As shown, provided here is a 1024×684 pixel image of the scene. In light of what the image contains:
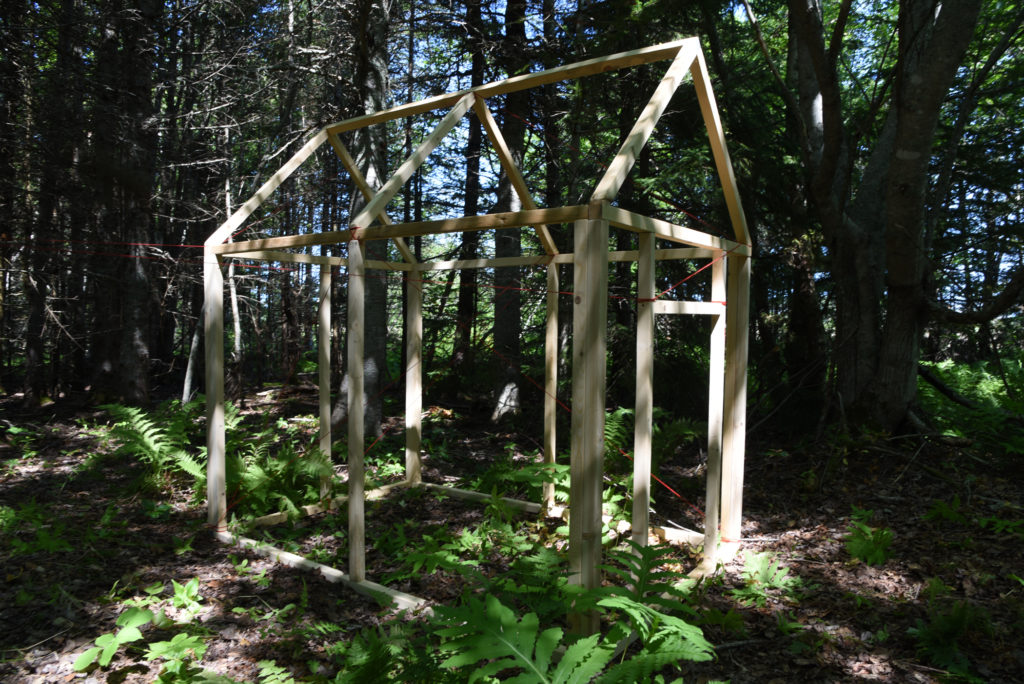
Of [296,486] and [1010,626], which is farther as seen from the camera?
[296,486]

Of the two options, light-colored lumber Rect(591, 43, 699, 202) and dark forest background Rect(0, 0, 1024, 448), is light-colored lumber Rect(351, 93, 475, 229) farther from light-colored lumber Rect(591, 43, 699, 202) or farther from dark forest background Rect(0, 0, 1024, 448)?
dark forest background Rect(0, 0, 1024, 448)

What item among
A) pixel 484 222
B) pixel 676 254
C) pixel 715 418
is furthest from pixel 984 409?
pixel 484 222

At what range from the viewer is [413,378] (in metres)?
6.02

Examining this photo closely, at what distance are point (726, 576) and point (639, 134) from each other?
3.00 m

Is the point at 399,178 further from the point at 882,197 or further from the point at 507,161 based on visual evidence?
the point at 882,197

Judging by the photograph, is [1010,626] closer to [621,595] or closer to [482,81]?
[621,595]

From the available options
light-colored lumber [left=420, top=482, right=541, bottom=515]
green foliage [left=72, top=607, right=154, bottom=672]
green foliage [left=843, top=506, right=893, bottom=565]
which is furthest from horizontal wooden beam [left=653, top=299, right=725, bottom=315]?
green foliage [left=72, top=607, right=154, bottom=672]

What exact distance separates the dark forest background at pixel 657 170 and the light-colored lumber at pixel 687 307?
86.9 inches

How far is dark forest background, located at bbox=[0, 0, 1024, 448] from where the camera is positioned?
19.0 ft

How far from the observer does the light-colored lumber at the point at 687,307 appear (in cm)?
382

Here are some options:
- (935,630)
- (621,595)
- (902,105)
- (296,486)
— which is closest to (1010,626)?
(935,630)

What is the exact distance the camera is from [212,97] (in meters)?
10.2

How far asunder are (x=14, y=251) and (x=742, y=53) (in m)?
10.8

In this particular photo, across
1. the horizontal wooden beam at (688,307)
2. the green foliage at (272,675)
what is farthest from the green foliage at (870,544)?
the green foliage at (272,675)
